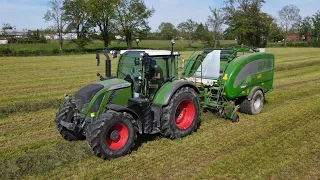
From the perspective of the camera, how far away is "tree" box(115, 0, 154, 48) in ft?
176

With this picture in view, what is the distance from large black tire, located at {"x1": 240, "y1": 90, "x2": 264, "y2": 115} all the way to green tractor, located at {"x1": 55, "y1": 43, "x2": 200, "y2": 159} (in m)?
2.01

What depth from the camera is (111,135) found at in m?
5.21

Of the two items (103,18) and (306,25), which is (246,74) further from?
(306,25)

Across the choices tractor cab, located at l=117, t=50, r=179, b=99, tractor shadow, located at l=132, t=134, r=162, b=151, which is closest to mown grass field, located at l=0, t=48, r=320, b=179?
tractor shadow, located at l=132, t=134, r=162, b=151

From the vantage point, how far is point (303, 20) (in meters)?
81.8

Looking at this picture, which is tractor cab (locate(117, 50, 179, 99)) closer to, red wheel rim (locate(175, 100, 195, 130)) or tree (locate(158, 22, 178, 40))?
red wheel rim (locate(175, 100, 195, 130))

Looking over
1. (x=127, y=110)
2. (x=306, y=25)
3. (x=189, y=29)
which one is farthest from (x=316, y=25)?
(x=127, y=110)

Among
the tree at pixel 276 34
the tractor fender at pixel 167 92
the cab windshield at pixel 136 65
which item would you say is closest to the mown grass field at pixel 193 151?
the tractor fender at pixel 167 92

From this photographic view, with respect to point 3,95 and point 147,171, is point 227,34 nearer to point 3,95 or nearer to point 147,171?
point 3,95

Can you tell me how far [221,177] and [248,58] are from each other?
4.08 metres

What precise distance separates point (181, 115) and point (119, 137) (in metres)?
1.84

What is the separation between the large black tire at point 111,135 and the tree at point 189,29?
64.3 meters

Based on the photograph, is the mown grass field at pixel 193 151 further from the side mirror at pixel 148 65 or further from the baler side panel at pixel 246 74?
the side mirror at pixel 148 65

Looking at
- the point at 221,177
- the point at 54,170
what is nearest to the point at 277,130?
the point at 221,177
